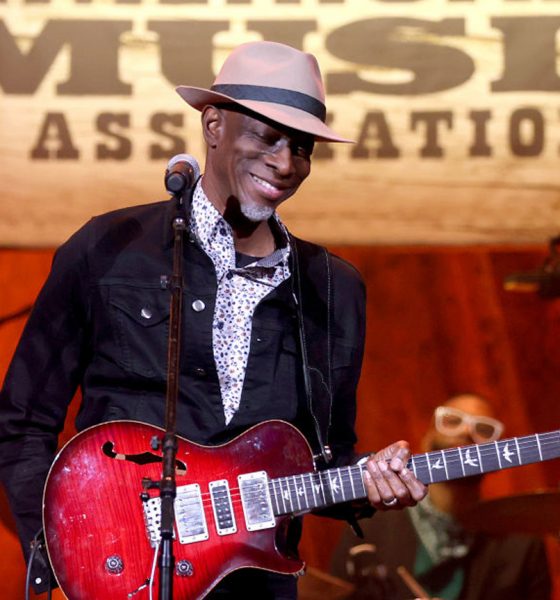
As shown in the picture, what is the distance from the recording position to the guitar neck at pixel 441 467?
3021 mm

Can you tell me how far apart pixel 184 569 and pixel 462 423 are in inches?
150

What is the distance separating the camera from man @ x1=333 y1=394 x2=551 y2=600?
6.22 metres

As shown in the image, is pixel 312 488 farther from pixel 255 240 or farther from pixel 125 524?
pixel 255 240

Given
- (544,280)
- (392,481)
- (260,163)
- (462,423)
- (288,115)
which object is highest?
(288,115)

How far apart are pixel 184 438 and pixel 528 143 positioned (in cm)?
262

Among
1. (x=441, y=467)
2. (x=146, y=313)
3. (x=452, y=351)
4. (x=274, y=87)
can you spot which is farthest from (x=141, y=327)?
(x=452, y=351)

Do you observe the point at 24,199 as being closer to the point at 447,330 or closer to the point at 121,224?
the point at 121,224

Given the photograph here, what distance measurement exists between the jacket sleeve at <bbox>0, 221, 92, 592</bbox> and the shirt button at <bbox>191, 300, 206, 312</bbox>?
299 millimetres

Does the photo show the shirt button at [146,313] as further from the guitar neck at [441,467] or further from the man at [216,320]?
the guitar neck at [441,467]

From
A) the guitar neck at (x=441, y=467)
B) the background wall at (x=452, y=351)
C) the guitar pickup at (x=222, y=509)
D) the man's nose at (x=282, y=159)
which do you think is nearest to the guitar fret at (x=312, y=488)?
the guitar neck at (x=441, y=467)

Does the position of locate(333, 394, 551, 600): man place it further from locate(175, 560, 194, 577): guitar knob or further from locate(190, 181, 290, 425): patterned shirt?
locate(175, 560, 194, 577): guitar knob

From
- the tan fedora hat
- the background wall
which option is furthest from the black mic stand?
the background wall

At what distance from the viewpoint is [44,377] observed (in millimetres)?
3170

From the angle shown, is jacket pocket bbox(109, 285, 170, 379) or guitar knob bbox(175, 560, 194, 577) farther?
jacket pocket bbox(109, 285, 170, 379)
